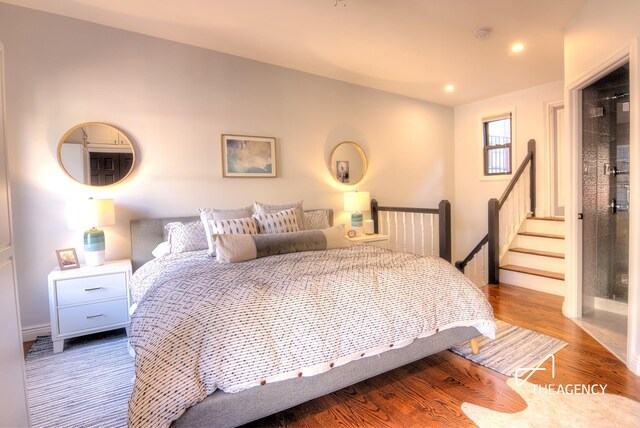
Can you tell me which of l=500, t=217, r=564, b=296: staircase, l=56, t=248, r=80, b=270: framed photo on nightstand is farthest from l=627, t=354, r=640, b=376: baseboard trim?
l=56, t=248, r=80, b=270: framed photo on nightstand

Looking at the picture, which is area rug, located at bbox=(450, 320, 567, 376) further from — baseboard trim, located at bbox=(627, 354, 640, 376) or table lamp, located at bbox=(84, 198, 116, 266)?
table lamp, located at bbox=(84, 198, 116, 266)

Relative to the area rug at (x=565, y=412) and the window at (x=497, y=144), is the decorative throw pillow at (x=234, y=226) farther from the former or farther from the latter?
the window at (x=497, y=144)

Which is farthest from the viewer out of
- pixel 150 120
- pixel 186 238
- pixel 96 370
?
pixel 150 120

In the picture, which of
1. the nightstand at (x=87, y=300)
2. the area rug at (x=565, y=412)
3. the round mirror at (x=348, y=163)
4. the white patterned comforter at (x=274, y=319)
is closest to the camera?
the white patterned comforter at (x=274, y=319)

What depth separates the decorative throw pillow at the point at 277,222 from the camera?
3012mm

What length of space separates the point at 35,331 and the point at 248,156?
2.53 metres

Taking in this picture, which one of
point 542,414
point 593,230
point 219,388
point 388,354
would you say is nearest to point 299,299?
point 219,388

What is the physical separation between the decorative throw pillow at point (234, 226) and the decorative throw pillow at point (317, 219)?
84cm

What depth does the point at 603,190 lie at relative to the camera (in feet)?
9.76

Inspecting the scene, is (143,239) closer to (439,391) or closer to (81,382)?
(81,382)

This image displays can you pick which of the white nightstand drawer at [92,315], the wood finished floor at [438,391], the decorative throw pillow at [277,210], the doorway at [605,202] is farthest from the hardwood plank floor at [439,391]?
the white nightstand drawer at [92,315]

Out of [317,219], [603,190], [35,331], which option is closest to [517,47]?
[603,190]

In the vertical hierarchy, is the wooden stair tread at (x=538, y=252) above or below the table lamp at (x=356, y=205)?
below

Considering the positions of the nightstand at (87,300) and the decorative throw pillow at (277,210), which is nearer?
the nightstand at (87,300)
